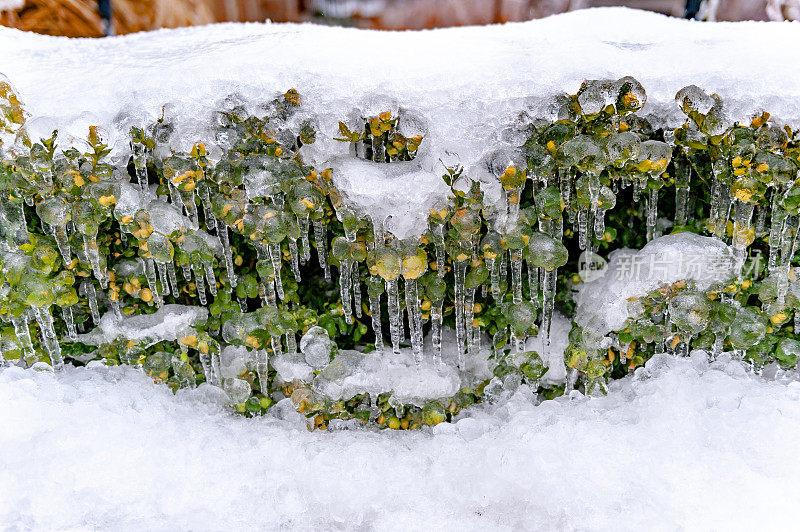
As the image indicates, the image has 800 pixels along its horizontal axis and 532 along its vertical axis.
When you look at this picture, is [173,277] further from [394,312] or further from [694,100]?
[694,100]

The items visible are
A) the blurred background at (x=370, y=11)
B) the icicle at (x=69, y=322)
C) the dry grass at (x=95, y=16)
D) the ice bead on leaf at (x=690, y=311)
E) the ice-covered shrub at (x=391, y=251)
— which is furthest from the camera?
the blurred background at (x=370, y=11)

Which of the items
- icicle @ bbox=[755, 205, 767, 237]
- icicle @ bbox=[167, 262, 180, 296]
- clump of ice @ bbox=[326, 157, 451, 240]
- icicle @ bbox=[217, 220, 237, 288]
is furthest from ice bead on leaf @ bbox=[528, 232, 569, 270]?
icicle @ bbox=[167, 262, 180, 296]

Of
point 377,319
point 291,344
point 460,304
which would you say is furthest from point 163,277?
point 460,304

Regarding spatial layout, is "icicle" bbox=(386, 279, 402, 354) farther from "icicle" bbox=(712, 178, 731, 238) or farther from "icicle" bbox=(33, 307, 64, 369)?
"icicle" bbox=(33, 307, 64, 369)

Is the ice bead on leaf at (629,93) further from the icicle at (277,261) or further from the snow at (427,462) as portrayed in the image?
the icicle at (277,261)

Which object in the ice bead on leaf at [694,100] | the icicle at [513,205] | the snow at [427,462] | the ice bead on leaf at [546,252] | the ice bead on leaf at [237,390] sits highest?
the ice bead on leaf at [694,100]

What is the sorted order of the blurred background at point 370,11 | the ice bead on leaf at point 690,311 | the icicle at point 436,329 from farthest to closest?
the blurred background at point 370,11 → the icicle at point 436,329 → the ice bead on leaf at point 690,311

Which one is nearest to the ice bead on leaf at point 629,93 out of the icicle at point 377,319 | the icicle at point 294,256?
the icicle at point 377,319
